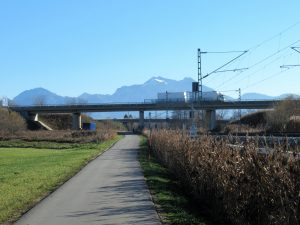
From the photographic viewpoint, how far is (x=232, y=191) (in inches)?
424

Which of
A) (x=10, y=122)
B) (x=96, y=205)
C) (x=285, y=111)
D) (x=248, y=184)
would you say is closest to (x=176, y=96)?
(x=10, y=122)

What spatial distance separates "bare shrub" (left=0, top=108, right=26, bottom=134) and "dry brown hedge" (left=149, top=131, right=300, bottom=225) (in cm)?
10751

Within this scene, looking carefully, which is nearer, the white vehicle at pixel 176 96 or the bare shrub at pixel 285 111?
the bare shrub at pixel 285 111

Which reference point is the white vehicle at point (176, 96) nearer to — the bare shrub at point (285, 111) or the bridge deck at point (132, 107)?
the bridge deck at point (132, 107)

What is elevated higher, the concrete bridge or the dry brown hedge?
the concrete bridge

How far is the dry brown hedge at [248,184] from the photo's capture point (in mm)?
8180

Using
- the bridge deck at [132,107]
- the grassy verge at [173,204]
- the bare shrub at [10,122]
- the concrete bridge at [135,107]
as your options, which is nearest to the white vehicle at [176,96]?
the concrete bridge at [135,107]

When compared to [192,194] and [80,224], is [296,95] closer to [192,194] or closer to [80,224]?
[192,194]

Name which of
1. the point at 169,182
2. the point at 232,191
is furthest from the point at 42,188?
the point at 232,191

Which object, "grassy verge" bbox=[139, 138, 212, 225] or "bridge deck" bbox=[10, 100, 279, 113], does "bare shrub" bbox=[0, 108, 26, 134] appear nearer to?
"bridge deck" bbox=[10, 100, 279, 113]

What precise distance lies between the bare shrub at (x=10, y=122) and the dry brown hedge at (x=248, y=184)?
10751 cm

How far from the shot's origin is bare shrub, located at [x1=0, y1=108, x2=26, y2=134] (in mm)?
121719

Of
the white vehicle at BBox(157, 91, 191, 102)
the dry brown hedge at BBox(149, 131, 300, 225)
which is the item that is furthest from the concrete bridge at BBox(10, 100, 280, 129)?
the dry brown hedge at BBox(149, 131, 300, 225)

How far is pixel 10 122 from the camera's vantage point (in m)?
127
